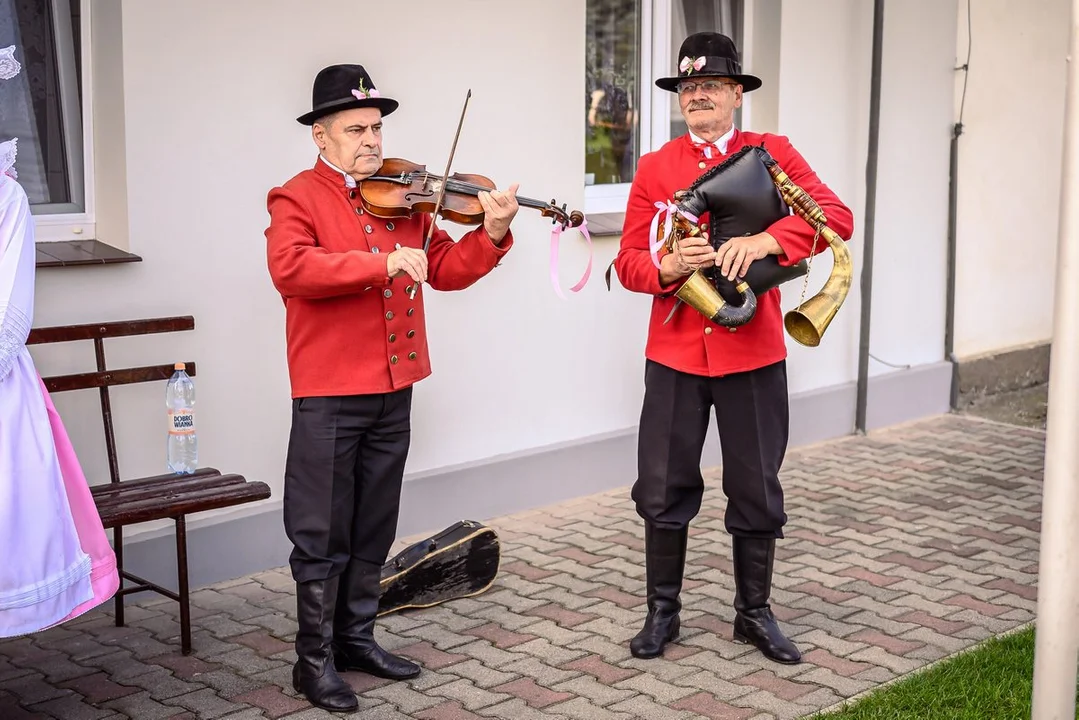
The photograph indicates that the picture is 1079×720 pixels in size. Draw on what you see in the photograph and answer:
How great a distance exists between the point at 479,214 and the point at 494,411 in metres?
2.46

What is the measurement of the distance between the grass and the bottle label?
2483 millimetres

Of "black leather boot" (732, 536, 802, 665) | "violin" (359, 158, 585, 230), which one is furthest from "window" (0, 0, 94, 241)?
"black leather boot" (732, 536, 802, 665)

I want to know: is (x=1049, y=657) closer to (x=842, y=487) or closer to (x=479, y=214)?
(x=479, y=214)

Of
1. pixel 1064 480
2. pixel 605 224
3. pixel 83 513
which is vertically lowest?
pixel 83 513

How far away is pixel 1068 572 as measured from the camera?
11.6ft

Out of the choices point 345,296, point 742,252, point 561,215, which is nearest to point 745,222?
point 742,252

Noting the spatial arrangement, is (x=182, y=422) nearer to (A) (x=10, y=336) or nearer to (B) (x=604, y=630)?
(A) (x=10, y=336)

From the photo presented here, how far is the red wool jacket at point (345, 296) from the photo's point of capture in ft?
13.3

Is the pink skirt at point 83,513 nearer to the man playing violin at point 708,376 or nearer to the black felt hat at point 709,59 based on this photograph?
the man playing violin at point 708,376

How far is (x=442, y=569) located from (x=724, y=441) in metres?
1.28

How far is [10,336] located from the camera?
381 cm

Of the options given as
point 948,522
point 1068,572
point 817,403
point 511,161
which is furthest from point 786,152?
point 817,403

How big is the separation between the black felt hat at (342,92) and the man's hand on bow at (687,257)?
103cm

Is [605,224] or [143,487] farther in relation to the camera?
[605,224]
